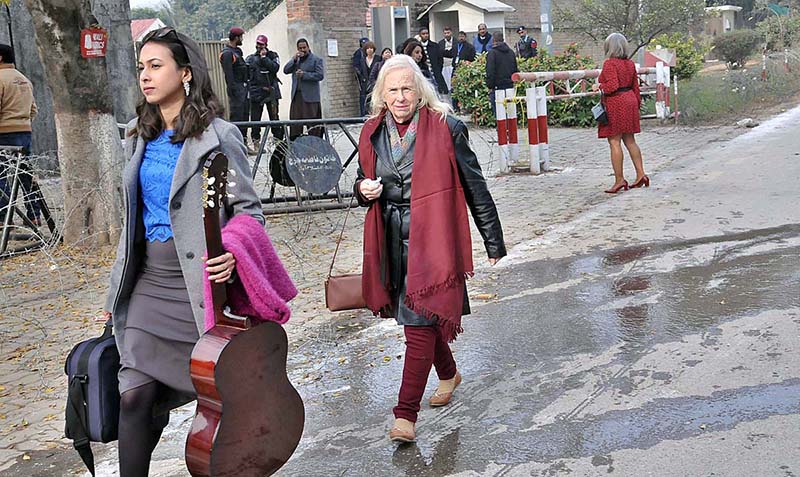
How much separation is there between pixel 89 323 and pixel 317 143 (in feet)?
11.5

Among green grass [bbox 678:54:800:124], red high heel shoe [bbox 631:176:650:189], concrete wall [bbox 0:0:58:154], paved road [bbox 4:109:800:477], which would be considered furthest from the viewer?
green grass [bbox 678:54:800:124]

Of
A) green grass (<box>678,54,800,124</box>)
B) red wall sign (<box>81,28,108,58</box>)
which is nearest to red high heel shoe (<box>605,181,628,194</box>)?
red wall sign (<box>81,28,108,58</box>)

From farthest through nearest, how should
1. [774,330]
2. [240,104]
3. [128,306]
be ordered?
[240,104]
[774,330]
[128,306]

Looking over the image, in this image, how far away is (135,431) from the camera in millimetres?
3312

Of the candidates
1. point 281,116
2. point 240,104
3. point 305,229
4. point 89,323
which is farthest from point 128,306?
point 281,116

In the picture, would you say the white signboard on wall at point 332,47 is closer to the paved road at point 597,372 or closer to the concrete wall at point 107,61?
the concrete wall at point 107,61

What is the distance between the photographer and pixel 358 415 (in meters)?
4.93

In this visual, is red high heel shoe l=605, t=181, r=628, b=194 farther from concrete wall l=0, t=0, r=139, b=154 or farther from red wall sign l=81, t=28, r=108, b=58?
red wall sign l=81, t=28, r=108, b=58

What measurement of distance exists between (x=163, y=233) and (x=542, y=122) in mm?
9643

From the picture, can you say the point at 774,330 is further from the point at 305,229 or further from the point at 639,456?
the point at 305,229

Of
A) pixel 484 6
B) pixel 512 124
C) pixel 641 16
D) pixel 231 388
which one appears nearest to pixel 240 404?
pixel 231 388

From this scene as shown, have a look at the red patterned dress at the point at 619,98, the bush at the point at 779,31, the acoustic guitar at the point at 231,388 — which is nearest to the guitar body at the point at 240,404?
the acoustic guitar at the point at 231,388

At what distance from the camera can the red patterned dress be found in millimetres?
10805

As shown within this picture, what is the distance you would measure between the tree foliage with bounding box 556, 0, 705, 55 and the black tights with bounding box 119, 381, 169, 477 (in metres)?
22.0
